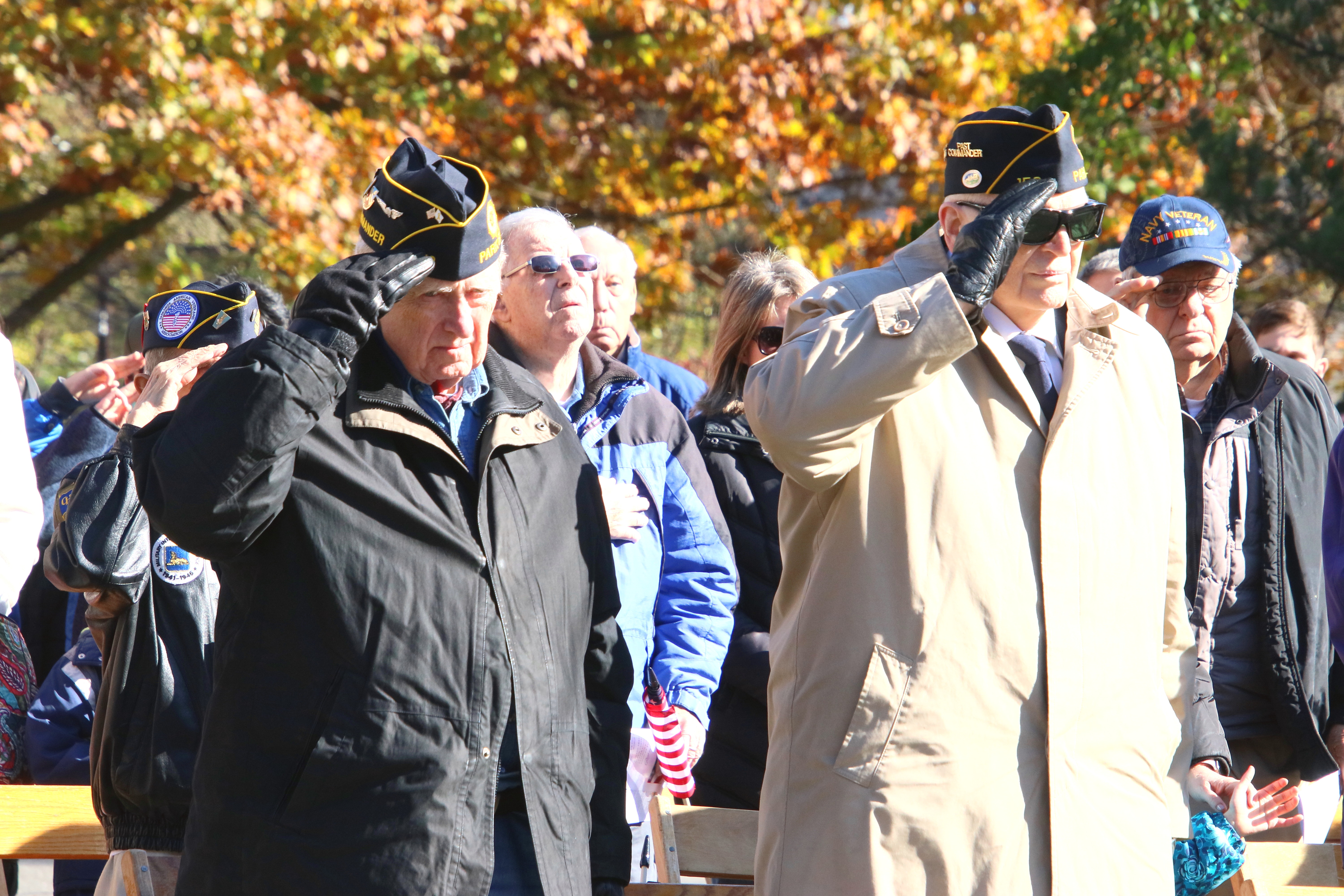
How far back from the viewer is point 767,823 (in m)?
2.45

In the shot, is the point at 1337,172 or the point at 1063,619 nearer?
the point at 1063,619

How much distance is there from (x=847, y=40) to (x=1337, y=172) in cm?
336

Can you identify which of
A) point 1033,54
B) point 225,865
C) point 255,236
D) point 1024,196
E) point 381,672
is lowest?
point 225,865

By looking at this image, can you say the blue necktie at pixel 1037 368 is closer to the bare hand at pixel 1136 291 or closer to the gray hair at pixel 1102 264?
the bare hand at pixel 1136 291

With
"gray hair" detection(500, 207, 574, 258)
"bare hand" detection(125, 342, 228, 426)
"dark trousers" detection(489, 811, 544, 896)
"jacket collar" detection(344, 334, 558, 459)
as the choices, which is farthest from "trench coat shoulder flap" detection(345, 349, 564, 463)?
"gray hair" detection(500, 207, 574, 258)

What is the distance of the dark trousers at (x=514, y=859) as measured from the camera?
2.33m

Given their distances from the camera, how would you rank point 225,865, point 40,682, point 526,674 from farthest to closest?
1. point 40,682
2. point 526,674
3. point 225,865

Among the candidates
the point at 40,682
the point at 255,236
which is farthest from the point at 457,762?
the point at 255,236

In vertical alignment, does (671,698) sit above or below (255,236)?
below

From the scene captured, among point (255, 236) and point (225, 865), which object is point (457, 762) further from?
point (255, 236)

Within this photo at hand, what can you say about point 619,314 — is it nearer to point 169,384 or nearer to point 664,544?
point 664,544

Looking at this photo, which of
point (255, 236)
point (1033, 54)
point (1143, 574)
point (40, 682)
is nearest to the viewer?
point (1143, 574)

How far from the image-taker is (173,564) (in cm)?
307

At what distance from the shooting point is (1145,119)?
8.82 metres
